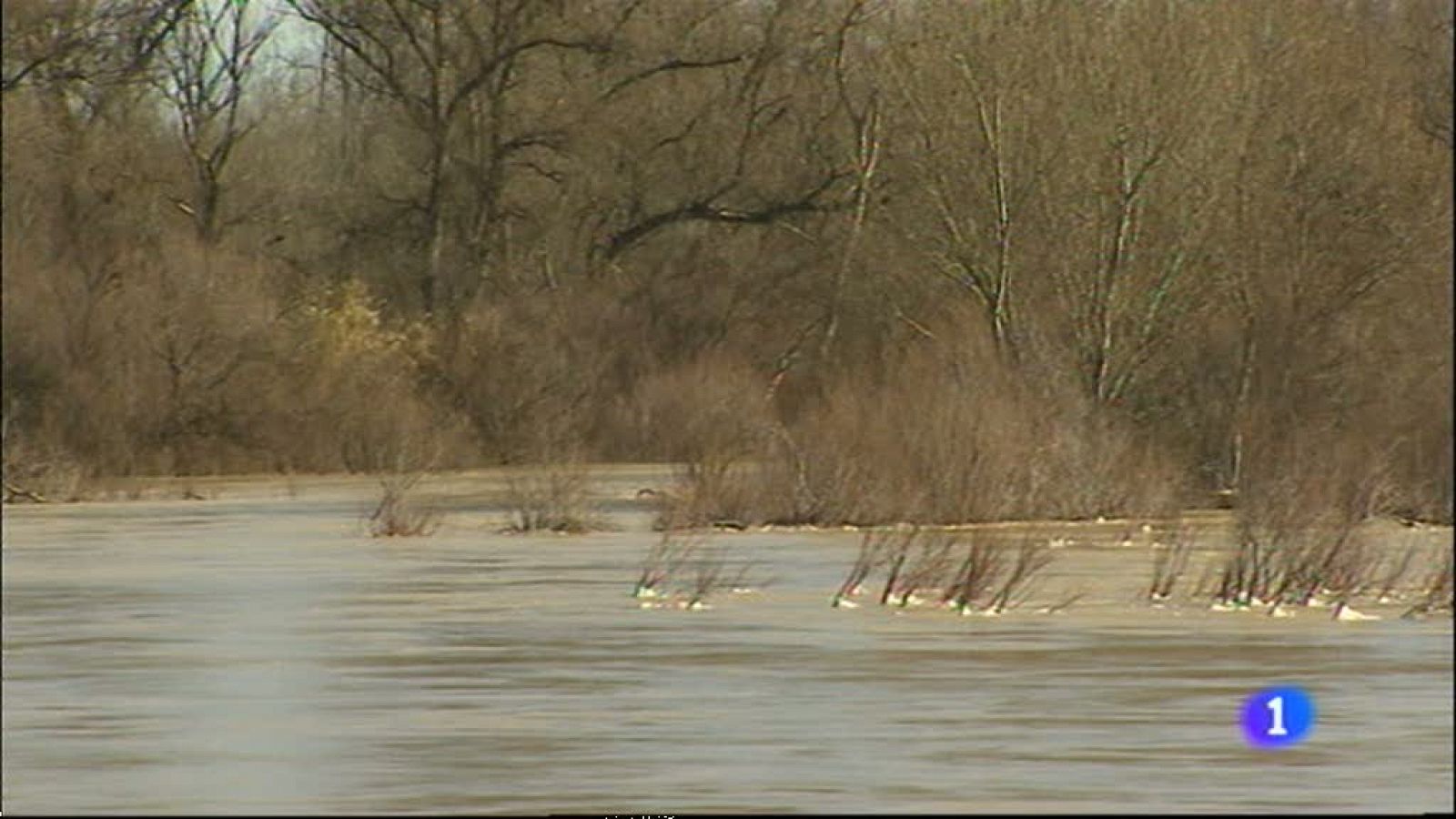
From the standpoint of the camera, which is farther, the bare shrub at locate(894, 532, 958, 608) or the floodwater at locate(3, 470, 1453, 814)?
the bare shrub at locate(894, 532, 958, 608)

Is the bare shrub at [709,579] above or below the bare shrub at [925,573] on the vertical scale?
below

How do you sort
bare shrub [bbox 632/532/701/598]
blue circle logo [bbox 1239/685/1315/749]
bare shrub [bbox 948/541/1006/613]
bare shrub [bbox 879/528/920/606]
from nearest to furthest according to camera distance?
blue circle logo [bbox 1239/685/1315/749]
bare shrub [bbox 948/541/1006/613]
bare shrub [bbox 879/528/920/606]
bare shrub [bbox 632/532/701/598]

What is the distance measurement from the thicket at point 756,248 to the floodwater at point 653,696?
1.31 meters

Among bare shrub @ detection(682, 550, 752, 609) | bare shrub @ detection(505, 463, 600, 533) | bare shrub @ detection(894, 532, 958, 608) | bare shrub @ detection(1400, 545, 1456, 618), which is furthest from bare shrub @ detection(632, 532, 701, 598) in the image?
bare shrub @ detection(1400, 545, 1456, 618)

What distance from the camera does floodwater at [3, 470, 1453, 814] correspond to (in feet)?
47.9

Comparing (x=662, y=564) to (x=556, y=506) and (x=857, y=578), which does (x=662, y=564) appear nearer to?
(x=857, y=578)

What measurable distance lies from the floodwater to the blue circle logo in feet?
0.39

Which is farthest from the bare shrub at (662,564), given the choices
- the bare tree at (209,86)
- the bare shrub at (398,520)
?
the bare tree at (209,86)

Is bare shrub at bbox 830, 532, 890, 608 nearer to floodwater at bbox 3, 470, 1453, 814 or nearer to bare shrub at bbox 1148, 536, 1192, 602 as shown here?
floodwater at bbox 3, 470, 1453, 814

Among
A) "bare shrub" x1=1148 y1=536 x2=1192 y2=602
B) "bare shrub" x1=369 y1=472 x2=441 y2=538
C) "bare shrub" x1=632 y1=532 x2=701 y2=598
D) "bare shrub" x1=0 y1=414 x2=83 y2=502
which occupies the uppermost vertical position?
"bare shrub" x1=0 y1=414 x2=83 y2=502

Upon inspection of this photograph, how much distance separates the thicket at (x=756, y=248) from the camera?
27594mm

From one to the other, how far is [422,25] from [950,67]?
16924 millimetres

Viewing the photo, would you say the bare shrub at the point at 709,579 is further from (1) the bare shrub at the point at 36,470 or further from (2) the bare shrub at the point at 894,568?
(1) the bare shrub at the point at 36,470

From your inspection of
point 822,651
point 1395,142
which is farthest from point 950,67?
point 822,651
